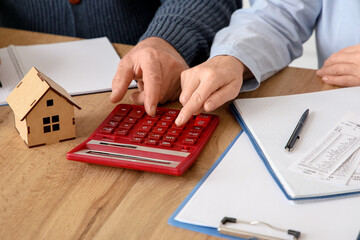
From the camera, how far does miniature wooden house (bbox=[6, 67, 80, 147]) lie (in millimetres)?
750

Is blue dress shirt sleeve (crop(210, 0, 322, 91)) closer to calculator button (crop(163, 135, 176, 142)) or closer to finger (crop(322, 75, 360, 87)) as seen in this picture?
finger (crop(322, 75, 360, 87))

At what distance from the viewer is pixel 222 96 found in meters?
0.86

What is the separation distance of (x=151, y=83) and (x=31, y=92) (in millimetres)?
217

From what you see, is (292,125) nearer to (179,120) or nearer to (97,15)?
(179,120)

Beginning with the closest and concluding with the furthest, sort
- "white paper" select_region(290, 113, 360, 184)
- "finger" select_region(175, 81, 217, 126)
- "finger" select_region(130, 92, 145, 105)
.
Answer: "white paper" select_region(290, 113, 360, 184), "finger" select_region(175, 81, 217, 126), "finger" select_region(130, 92, 145, 105)

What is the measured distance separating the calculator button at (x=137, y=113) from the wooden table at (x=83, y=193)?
0.07 metres

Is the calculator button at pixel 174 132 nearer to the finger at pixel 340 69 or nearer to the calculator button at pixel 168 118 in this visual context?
the calculator button at pixel 168 118

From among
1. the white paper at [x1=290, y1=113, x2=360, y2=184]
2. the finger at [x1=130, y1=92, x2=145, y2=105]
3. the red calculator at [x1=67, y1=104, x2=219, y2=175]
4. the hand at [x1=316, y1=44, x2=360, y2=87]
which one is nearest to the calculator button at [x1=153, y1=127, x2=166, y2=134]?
the red calculator at [x1=67, y1=104, x2=219, y2=175]

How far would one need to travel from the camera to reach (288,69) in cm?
106

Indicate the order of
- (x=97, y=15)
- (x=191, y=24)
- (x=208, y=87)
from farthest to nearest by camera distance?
1. (x=97, y=15)
2. (x=191, y=24)
3. (x=208, y=87)

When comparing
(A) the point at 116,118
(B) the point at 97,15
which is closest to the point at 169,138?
(A) the point at 116,118

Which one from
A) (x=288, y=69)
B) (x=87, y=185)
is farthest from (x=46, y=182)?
(x=288, y=69)

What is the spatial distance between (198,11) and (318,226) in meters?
0.69

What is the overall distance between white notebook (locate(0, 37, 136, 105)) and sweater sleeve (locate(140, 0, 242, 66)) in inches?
4.7
